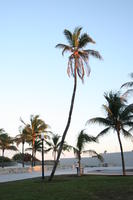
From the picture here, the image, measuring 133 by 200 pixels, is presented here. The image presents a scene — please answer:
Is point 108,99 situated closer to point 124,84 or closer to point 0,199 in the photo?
point 124,84

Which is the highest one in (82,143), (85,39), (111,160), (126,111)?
(85,39)

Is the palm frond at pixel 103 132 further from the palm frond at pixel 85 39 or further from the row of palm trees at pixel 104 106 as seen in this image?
the palm frond at pixel 85 39

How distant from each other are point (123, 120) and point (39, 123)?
22688 mm

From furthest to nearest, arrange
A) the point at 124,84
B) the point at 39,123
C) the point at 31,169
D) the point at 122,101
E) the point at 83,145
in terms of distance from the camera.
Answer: the point at 39,123 → the point at 31,169 → the point at 83,145 → the point at 122,101 → the point at 124,84

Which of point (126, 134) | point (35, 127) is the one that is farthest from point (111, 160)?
point (126, 134)

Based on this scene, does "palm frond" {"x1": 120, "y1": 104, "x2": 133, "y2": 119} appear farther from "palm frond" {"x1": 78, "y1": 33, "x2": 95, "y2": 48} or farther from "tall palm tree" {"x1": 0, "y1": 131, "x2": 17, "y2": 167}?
"tall palm tree" {"x1": 0, "y1": 131, "x2": 17, "y2": 167}

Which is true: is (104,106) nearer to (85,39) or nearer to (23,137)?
(85,39)

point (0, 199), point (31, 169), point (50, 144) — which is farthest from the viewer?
point (50, 144)

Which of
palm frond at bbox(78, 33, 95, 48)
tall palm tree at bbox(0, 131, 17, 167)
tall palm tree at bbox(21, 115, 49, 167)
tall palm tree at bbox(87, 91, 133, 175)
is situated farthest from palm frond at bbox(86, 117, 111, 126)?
tall palm tree at bbox(0, 131, 17, 167)

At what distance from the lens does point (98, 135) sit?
911 inches

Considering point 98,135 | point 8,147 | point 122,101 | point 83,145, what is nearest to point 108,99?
point 122,101

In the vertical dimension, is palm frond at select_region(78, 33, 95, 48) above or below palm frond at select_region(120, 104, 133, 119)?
above

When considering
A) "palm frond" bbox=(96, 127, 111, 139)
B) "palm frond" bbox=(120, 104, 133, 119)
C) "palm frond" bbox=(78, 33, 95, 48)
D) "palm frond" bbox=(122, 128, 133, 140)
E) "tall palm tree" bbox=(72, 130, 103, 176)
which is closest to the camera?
"palm frond" bbox=(78, 33, 95, 48)

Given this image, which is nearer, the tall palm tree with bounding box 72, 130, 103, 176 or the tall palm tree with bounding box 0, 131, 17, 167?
the tall palm tree with bounding box 72, 130, 103, 176
